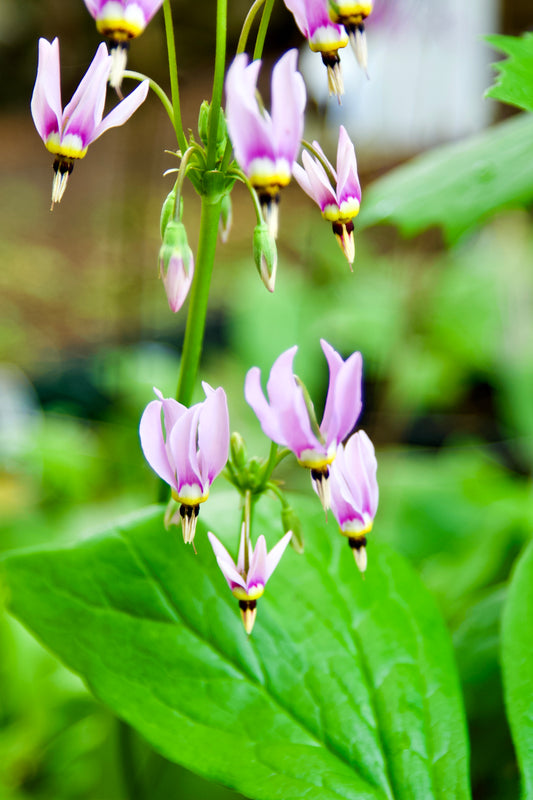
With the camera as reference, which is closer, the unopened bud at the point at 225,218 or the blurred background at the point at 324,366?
the unopened bud at the point at 225,218

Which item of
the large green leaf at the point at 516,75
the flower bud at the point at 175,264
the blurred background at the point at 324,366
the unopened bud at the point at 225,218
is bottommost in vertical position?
the blurred background at the point at 324,366

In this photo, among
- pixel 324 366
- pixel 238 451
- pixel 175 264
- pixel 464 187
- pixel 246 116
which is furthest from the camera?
pixel 324 366

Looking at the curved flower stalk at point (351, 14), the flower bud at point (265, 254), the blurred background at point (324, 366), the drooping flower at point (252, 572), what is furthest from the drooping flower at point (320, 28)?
the blurred background at point (324, 366)

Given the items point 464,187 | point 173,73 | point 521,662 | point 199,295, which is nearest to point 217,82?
point 173,73

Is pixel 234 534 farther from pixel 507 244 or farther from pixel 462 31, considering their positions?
pixel 507 244

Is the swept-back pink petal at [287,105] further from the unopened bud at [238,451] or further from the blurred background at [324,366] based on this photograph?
the blurred background at [324,366]

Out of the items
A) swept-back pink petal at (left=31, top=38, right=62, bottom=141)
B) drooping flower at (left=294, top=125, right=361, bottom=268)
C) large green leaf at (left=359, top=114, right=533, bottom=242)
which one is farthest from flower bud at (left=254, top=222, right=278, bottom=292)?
large green leaf at (left=359, top=114, right=533, bottom=242)

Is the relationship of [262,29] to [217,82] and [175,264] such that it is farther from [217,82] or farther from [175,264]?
[175,264]

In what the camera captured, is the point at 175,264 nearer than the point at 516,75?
Yes
